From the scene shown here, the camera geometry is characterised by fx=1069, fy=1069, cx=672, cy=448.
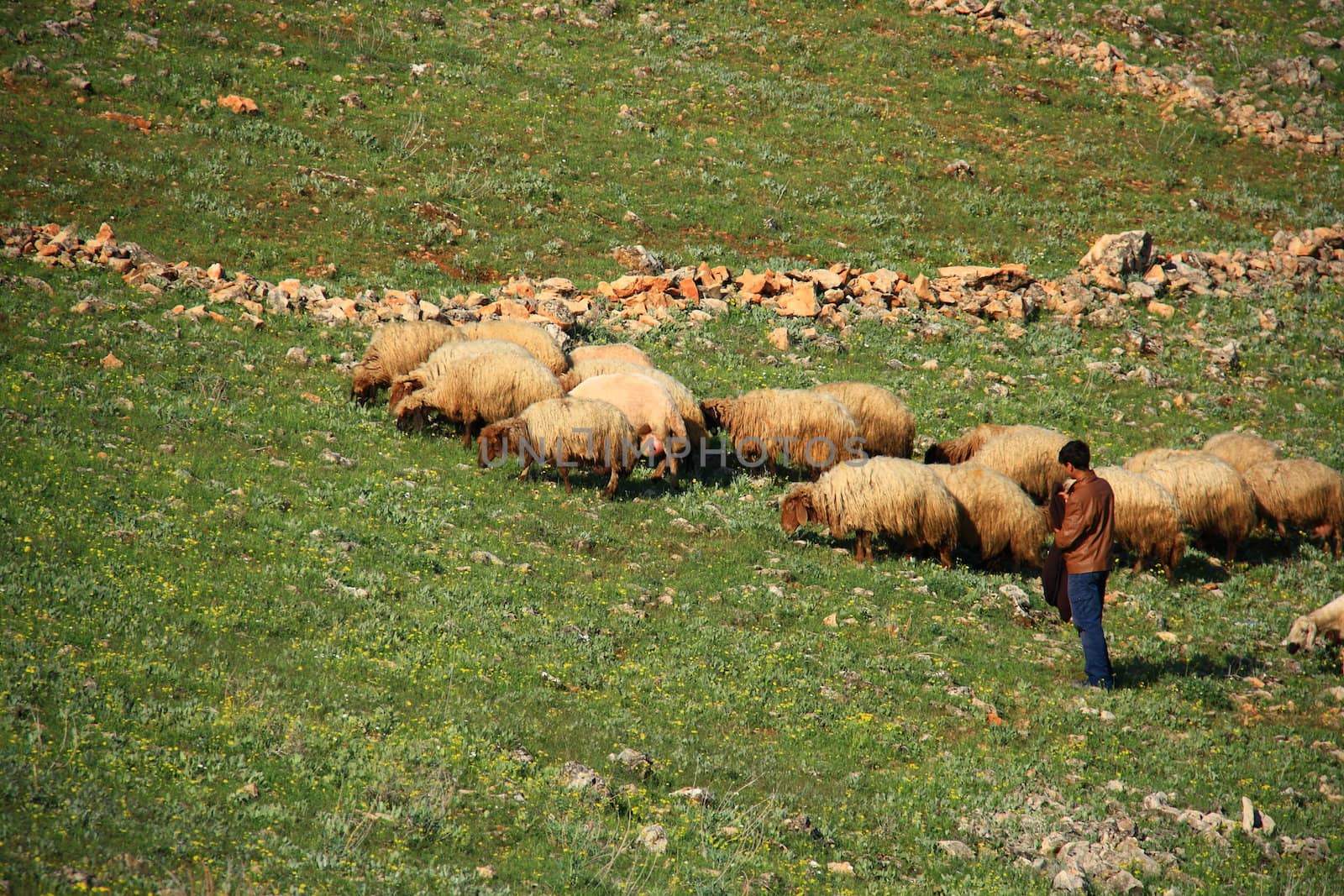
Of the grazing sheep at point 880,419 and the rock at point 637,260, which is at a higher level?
the rock at point 637,260

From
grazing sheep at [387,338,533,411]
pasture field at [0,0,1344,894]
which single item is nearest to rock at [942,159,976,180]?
pasture field at [0,0,1344,894]

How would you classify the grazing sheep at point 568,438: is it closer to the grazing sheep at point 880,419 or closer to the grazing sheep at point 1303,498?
the grazing sheep at point 880,419

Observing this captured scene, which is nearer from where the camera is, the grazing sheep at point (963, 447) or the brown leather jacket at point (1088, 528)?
the brown leather jacket at point (1088, 528)

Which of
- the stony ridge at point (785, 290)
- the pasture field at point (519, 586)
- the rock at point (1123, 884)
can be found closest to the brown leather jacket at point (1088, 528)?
the pasture field at point (519, 586)

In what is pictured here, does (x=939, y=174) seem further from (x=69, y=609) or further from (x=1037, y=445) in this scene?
(x=69, y=609)

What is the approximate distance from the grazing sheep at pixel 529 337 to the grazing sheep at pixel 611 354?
0.21 metres

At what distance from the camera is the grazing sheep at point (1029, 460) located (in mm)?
14016

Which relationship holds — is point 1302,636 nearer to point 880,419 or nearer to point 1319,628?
point 1319,628

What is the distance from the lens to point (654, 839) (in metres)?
6.62

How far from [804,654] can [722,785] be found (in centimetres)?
239

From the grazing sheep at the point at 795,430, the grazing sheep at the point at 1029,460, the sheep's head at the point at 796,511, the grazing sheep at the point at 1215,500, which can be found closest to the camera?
the sheep's head at the point at 796,511

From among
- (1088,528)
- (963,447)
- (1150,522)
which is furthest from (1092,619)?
(963,447)

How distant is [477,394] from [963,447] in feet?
21.8

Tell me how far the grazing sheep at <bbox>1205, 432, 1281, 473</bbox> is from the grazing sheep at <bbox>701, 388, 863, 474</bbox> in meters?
5.25
